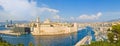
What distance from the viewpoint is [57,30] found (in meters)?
53.0

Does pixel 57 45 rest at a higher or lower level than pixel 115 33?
lower

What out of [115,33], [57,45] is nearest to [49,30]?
[57,45]

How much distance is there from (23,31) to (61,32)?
7.07 metres

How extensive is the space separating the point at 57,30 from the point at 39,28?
336 cm

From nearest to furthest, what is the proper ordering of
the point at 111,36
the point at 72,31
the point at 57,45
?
the point at 111,36
the point at 57,45
the point at 72,31

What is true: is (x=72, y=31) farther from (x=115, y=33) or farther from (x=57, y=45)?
(x=115, y=33)

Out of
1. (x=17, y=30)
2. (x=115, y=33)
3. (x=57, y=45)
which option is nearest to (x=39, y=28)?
(x=17, y=30)

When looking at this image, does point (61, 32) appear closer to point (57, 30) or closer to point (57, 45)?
point (57, 30)

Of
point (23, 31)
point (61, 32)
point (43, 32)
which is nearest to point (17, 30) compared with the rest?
point (23, 31)

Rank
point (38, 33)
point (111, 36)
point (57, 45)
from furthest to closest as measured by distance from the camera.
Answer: point (38, 33)
point (57, 45)
point (111, 36)

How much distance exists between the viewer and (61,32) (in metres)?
53.5

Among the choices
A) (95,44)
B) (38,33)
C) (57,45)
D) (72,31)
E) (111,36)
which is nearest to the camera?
(95,44)

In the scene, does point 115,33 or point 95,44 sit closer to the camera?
point 95,44

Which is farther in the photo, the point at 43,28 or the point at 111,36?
the point at 43,28
